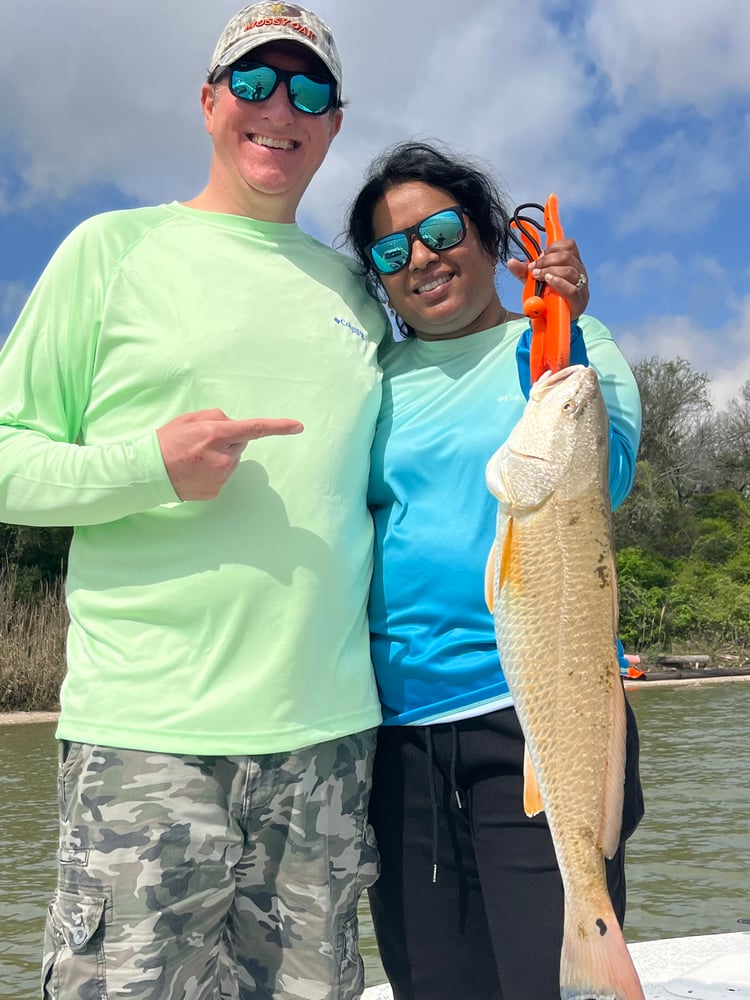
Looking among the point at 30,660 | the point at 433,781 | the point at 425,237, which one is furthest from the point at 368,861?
the point at 30,660

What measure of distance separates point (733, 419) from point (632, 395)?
48891 mm

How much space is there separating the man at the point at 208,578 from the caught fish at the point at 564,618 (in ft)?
1.65

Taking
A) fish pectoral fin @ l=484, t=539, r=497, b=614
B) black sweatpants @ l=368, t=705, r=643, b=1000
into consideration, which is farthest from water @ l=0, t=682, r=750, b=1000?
fish pectoral fin @ l=484, t=539, r=497, b=614

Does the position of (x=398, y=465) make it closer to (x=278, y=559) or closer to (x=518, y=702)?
(x=278, y=559)

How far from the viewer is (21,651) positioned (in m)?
24.6

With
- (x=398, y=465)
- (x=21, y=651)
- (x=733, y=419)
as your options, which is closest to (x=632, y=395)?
(x=398, y=465)

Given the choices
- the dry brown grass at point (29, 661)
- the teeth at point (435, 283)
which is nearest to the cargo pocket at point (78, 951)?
the teeth at point (435, 283)

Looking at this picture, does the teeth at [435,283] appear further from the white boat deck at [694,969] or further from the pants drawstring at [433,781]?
the white boat deck at [694,969]

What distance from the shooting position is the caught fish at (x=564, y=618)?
8.23ft

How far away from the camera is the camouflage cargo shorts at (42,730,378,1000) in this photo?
7.82 feet

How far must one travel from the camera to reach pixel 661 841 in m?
11.2

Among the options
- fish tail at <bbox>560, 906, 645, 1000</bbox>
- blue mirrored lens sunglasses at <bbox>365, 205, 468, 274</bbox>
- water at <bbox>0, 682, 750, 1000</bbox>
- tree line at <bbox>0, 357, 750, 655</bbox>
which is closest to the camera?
fish tail at <bbox>560, 906, 645, 1000</bbox>

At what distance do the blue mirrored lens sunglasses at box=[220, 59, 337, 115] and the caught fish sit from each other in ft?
3.95

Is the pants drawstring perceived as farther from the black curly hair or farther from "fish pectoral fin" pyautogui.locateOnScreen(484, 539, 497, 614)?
the black curly hair
